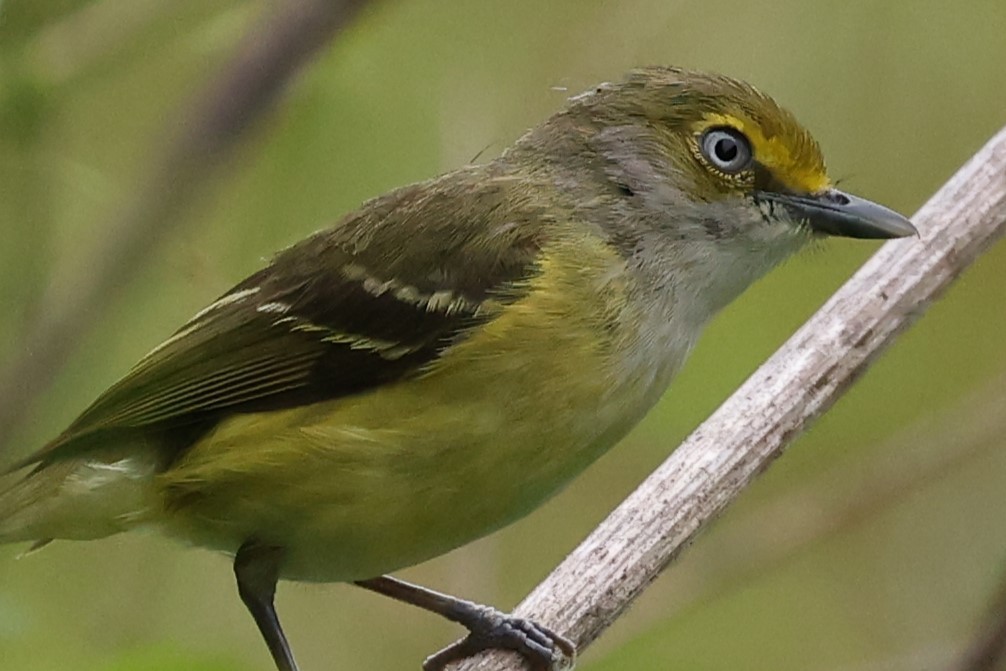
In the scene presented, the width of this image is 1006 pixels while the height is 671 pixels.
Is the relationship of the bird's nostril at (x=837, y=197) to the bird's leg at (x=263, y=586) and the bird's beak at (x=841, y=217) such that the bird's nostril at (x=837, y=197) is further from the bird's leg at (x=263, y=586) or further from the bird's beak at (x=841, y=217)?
the bird's leg at (x=263, y=586)

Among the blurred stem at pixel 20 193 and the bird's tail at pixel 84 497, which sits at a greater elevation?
the blurred stem at pixel 20 193

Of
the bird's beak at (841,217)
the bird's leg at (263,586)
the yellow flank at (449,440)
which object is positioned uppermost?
the bird's beak at (841,217)

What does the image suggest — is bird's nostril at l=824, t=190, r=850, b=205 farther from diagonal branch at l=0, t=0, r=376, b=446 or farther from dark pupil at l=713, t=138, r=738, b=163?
diagonal branch at l=0, t=0, r=376, b=446

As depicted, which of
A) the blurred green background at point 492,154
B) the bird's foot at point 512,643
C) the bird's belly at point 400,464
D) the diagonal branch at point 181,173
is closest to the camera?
the diagonal branch at point 181,173

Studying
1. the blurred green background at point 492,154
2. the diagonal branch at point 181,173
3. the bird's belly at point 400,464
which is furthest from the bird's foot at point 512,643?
the diagonal branch at point 181,173

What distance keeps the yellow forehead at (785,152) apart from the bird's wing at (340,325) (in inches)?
23.0

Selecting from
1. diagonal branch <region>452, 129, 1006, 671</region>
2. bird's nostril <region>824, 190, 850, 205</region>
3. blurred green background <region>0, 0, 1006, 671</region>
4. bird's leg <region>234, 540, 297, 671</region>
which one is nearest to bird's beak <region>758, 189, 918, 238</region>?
bird's nostril <region>824, 190, 850, 205</region>

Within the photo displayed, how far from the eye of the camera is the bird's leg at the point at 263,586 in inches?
133

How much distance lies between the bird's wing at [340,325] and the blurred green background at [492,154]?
15cm

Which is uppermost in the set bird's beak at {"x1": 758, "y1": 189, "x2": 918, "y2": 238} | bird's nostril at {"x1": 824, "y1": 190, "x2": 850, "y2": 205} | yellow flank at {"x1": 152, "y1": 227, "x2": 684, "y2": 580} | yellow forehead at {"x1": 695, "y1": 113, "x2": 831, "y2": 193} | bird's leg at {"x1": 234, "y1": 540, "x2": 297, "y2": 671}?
yellow forehead at {"x1": 695, "y1": 113, "x2": 831, "y2": 193}

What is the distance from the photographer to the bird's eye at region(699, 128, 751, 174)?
3.47m

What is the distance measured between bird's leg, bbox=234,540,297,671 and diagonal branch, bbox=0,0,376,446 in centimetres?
153

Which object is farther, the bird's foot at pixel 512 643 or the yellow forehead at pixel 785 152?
the yellow forehead at pixel 785 152

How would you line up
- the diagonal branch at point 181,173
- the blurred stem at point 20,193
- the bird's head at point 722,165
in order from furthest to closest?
the bird's head at point 722,165, the blurred stem at point 20,193, the diagonal branch at point 181,173
